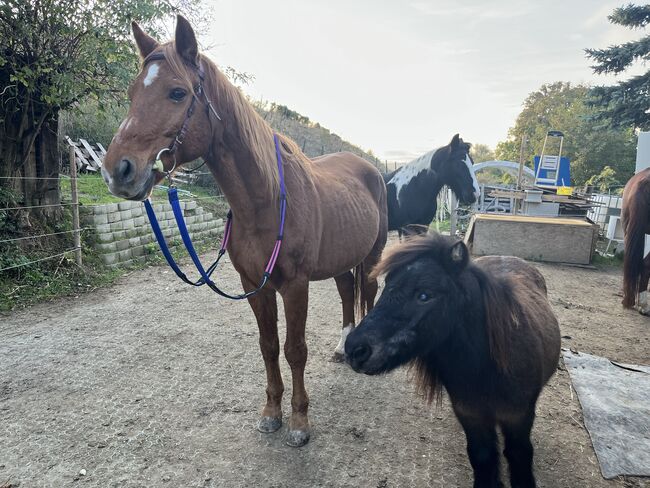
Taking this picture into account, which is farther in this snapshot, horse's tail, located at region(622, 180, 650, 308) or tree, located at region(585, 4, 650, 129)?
tree, located at region(585, 4, 650, 129)

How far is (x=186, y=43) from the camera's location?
1941 mm

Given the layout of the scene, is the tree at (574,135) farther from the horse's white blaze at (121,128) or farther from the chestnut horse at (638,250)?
the horse's white blaze at (121,128)

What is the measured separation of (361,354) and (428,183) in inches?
156

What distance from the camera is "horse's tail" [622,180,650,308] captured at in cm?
516

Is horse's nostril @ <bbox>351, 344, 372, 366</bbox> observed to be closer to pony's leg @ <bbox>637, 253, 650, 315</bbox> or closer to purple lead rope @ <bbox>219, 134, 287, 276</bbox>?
purple lead rope @ <bbox>219, 134, 287, 276</bbox>

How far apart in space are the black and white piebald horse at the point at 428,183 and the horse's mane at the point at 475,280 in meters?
3.37

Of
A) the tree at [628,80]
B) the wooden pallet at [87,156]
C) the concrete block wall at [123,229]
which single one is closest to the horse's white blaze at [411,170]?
the concrete block wall at [123,229]

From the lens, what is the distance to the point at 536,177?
15070mm

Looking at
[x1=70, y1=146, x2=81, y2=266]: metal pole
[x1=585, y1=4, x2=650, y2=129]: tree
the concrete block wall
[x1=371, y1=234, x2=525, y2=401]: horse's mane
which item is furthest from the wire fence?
[x1=585, y1=4, x2=650, y2=129]: tree

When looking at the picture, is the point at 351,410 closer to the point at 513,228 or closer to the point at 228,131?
the point at 228,131

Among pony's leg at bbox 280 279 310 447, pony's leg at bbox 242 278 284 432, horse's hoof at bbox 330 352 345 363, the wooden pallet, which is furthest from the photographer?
the wooden pallet

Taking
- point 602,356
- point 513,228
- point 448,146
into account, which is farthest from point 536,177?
point 602,356

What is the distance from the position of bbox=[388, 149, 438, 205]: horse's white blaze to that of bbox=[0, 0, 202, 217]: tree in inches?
162

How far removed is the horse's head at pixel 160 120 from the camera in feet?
5.81
